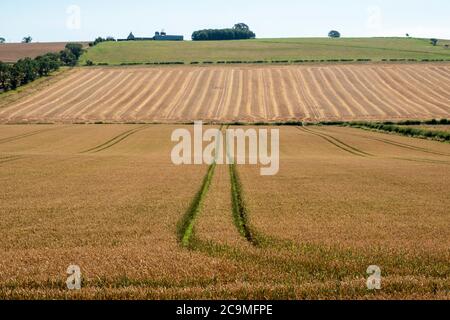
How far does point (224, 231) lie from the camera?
16.3m

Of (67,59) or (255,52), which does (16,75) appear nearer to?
(67,59)

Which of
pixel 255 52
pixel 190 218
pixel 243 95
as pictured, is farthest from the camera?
pixel 255 52

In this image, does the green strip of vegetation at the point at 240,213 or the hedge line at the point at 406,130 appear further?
the hedge line at the point at 406,130

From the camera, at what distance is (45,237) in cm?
1545

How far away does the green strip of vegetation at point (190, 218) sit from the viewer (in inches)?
611

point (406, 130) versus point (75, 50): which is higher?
point (75, 50)

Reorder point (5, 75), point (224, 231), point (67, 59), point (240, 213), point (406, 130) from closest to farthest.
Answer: point (224, 231) → point (240, 213) → point (406, 130) → point (5, 75) → point (67, 59)

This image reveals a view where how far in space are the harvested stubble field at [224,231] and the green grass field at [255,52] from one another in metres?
115

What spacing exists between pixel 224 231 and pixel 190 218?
2.58 m

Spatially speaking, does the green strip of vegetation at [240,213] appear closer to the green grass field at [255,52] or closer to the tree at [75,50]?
the green grass field at [255,52]

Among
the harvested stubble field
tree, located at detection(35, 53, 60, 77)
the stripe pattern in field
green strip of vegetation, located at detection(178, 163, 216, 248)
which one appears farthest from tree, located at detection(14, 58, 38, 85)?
green strip of vegetation, located at detection(178, 163, 216, 248)

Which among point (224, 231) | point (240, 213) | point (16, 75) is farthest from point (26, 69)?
point (224, 231)

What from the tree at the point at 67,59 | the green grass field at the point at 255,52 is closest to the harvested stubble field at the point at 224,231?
the tree at the point at 67,59
